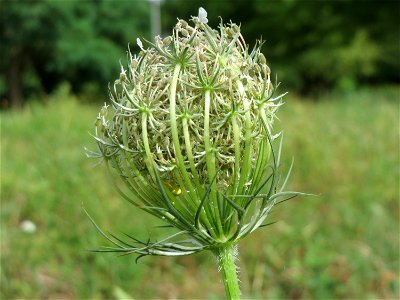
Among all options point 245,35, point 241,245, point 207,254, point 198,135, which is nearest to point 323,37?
point 245,35

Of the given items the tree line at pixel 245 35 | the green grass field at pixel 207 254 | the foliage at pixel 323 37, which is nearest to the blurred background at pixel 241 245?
the green grass field at pixel 207 254

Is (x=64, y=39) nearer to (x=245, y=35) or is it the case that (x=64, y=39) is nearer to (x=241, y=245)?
(x=245, y=35)

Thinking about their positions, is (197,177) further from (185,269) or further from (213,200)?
(185,269)

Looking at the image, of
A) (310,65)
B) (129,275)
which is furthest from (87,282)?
(310,65)

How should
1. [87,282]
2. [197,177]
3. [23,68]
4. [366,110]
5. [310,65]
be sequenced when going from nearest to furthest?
[197,177]
[87,282]
[366,110]
[310,65]
[23,68]

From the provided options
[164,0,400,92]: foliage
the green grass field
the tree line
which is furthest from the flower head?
[164,0,400,92]: foliage

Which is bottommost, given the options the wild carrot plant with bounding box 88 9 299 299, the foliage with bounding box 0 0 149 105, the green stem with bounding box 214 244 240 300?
the green stem with bounding box 214 244 240 300

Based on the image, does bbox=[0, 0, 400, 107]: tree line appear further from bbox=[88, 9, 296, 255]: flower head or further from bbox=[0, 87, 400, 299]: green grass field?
bbox=[88, 9, 296, 255]: flower head

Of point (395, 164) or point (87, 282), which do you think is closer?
point (87, 282)
